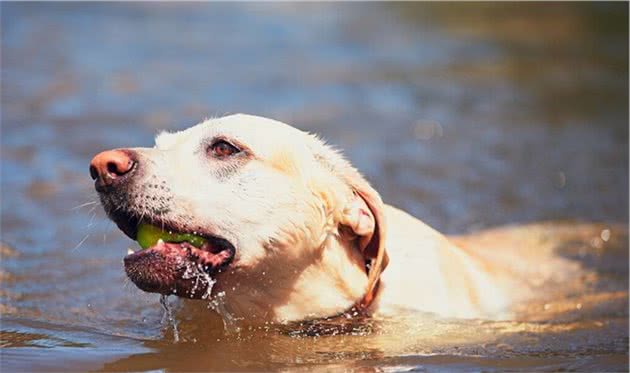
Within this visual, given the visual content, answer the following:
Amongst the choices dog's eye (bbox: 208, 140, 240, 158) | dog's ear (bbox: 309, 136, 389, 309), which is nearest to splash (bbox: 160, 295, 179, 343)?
dog's eye (bbox: 208, 140, 240, 158)

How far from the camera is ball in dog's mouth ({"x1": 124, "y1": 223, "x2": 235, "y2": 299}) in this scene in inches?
187

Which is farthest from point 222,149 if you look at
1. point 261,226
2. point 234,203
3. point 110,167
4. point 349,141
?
point 349,141

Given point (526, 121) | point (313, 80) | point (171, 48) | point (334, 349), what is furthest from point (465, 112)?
point (334, 349)

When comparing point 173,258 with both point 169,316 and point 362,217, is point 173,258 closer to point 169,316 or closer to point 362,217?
point 169,316

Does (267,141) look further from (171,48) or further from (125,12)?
(125,12)

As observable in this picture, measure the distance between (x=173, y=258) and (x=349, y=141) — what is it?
231 inches

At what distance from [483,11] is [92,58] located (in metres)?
6.75

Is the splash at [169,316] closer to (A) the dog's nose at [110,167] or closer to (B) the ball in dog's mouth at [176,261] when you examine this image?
(B) the ball in dog's mouth at [176,261]

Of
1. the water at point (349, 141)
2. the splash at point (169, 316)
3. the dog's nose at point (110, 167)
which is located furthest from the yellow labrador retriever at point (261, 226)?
the splash at point (169, 316)

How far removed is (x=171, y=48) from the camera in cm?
1472

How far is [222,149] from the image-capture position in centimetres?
507

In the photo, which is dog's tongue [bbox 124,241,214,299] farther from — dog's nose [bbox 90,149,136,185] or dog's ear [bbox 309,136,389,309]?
dog's ear [bbox 309,136,389,309]

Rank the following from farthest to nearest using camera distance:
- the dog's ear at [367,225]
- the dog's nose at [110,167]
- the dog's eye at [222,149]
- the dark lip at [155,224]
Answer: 1. the dog's ear at [367,225]
2. the dog's eye at [222,149]
3. the dark lip at [155,224]
4. the dog's nose at [110,167]

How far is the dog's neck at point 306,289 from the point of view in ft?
16.7
